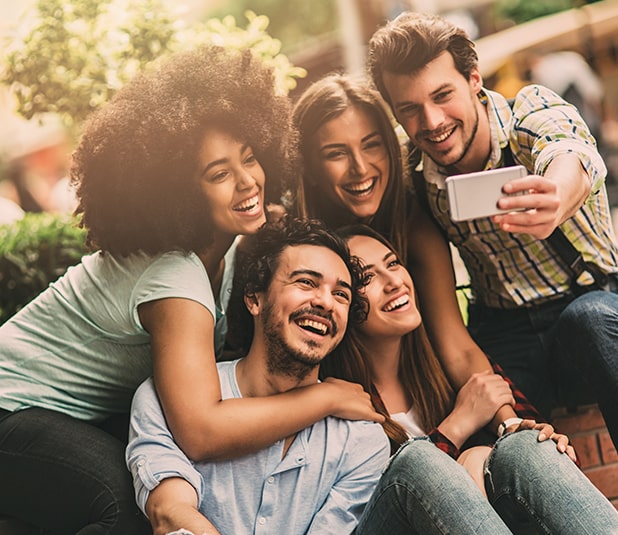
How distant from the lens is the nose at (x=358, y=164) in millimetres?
2928

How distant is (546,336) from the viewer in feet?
9.99

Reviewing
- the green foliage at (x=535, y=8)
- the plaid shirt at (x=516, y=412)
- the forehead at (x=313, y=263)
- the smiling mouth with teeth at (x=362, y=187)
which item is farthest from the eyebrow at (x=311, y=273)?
the green foliage at (x=535, y=8)

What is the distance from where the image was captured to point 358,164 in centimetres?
294

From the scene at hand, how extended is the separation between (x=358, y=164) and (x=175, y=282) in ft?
2.68

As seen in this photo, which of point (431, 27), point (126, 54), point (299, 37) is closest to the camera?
point (431, 27)

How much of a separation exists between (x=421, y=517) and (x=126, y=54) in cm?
286

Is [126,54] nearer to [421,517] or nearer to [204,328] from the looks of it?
[204,328]

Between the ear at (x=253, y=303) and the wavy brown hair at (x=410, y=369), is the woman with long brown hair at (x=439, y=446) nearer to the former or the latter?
the wavy brown hair at (x=410, y=369)

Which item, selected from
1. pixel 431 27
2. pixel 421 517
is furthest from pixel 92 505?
pixel 431 27

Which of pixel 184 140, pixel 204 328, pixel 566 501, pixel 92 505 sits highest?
pixel 184 140

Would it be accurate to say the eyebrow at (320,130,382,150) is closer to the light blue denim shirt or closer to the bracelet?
the light blue denim shirt

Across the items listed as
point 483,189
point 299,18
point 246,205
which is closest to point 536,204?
point 483,189

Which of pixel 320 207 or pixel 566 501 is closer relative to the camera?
pixel 566 501

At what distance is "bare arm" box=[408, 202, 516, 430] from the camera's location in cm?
295
